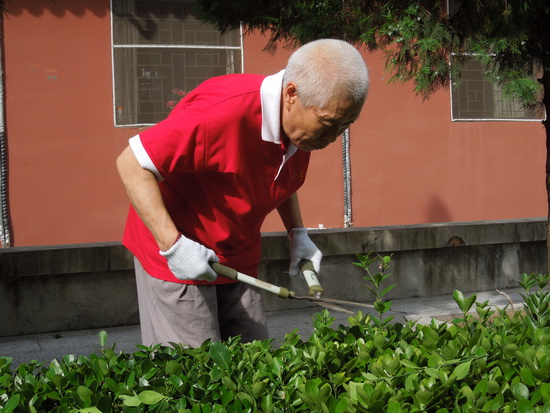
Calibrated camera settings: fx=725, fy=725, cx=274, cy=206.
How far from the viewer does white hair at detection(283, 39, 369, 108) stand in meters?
2.21

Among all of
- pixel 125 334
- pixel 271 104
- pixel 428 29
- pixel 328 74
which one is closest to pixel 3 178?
pixel 125 334

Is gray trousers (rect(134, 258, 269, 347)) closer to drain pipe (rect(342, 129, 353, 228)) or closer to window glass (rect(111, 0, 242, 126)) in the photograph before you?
window glass (rect(111, 0, 242, 126))

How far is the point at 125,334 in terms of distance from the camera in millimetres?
5086

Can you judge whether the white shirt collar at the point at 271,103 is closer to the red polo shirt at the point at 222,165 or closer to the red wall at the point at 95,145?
the red polo shirt at the point at 222,165

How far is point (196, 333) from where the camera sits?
259 centimetres

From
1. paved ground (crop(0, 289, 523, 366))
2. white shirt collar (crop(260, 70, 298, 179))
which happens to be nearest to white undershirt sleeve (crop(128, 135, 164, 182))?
white shirt collar (crop(260, 70, 298, 179))

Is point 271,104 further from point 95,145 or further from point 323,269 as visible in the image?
point 95,145

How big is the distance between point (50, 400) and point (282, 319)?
385cm

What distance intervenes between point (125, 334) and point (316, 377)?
11.6 feet

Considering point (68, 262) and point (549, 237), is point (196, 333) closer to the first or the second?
point (68, 262)

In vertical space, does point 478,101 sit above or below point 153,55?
below

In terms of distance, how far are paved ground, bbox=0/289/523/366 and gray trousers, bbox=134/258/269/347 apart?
1556mm

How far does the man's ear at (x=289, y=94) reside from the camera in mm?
2332

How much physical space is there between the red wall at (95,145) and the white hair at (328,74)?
670 centimetres
